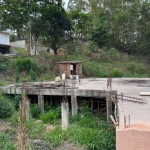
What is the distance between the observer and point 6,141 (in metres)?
8.51

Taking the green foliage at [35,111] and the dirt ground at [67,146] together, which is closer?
the dirt ground at [67,146]

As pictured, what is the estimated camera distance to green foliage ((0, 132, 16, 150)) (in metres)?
8.06

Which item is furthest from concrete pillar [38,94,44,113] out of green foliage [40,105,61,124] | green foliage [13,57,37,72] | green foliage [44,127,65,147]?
green foliage [13,57,37,72]

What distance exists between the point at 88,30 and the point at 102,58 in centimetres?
552

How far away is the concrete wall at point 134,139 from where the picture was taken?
523cm

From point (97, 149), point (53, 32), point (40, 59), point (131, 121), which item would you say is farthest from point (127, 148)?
point (53, 32)

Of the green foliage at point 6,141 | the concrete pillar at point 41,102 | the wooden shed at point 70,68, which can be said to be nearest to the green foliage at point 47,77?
the wooden shed at point 70,68

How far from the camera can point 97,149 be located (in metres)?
8.05

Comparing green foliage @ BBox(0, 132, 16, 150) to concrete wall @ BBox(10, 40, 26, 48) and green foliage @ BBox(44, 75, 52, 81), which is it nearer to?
green foliage @ BBox(44, 75, 52, 81)

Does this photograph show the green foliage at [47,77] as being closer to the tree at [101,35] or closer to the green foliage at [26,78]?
the green foliage at [26,78]

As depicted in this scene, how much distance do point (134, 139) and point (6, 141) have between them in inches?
191

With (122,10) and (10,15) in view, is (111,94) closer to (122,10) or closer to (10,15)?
(10,15)

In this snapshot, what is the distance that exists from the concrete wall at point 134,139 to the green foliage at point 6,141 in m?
3.97

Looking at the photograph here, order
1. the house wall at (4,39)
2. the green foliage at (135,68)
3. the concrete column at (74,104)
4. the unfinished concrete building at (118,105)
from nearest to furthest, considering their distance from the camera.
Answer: the unfinished concrete building at (118,105), the concrete column at (74,104), the house wall at (4,39), the green foliage at (135,68)
